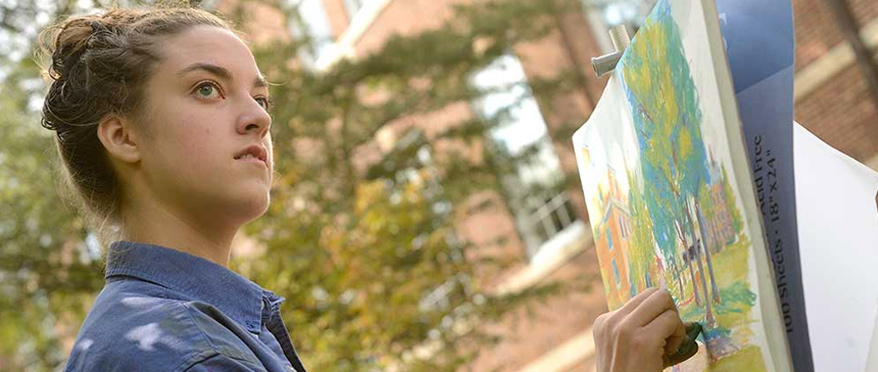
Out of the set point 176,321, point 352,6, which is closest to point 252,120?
point 176,321

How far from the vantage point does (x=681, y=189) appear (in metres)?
1.79

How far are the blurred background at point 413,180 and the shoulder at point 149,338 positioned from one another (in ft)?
22.0

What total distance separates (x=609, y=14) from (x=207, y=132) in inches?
519

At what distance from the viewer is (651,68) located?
6.08ft

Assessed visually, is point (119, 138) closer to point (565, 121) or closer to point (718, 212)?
point (718, 212)

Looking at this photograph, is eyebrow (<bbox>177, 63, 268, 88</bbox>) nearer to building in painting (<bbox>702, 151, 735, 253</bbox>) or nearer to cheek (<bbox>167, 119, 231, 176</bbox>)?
cheek (<bbox>167, 119, 231, 176</bbox>)

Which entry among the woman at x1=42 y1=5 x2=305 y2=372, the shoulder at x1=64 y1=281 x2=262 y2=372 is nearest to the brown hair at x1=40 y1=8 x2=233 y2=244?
the woman at x1=42 y1=5 x2=305 y2=372

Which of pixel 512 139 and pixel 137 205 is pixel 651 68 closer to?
pixel 137 205

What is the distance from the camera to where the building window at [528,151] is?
1385cm

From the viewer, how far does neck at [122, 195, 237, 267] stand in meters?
2.20

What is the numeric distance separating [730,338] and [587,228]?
548 inches

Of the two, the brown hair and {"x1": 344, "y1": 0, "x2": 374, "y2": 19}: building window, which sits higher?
the brown hair

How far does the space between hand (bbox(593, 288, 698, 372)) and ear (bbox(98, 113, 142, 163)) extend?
94 centimetres

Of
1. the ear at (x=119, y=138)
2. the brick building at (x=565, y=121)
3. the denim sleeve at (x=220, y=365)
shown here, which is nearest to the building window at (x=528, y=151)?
the brick building at (x=565, y=121)
